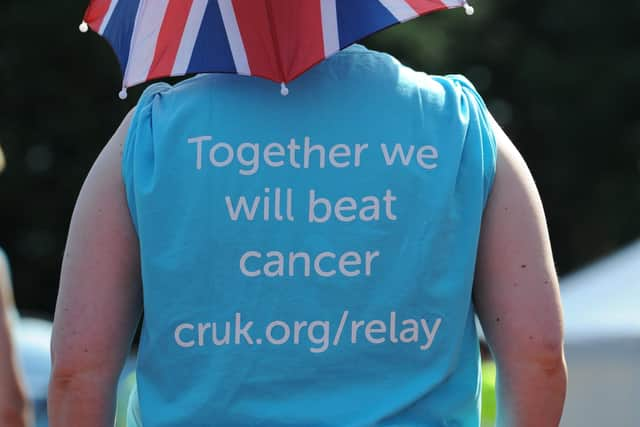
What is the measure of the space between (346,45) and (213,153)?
0.24 metres

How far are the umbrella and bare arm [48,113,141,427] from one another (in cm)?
13

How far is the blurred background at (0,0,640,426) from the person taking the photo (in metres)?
18.0

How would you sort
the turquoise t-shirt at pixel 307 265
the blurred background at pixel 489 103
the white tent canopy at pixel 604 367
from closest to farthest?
1. the turquoise t-shirt at pixel 307 265
2. the white tent canopy at pixel 604 367
3. the blurred background at pixel 489 103

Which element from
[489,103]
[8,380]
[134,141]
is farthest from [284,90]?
[489,103]

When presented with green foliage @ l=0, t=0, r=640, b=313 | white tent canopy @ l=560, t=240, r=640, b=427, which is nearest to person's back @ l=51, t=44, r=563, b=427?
white tent canopy @ l=560, t=240, r=640, b=427

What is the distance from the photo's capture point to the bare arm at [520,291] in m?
1.79

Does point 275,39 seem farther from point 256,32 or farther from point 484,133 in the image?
point 484,133

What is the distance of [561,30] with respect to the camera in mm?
21094

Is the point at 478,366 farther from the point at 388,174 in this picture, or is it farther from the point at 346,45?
the point at 346,45

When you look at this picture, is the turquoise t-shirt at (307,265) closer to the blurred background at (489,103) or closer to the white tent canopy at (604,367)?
the white tent canopy at (604,367)

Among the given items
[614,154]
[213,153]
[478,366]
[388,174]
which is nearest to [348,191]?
[388,174]

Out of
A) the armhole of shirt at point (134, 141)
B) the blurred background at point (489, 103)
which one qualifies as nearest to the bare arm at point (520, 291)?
the armhole of shirt at point (134, 141)

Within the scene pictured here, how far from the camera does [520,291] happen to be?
179 cm

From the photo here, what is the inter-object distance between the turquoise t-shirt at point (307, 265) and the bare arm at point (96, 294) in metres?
0.05
